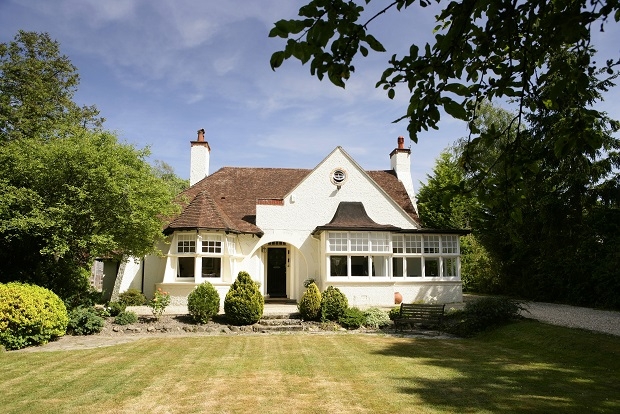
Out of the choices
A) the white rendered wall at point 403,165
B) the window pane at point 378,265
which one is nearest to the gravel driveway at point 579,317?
the window pane at point 378,265

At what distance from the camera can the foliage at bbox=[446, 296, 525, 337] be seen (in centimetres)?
1368

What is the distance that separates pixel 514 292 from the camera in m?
24.0

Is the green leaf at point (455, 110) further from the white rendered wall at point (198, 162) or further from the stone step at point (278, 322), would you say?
the white rendered wall at point (198, 162)

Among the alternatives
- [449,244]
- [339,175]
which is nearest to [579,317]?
[449,244]

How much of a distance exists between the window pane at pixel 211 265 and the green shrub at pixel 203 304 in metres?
4.42

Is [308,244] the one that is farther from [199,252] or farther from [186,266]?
[186,266]

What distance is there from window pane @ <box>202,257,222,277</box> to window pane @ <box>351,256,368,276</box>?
6.49 metres

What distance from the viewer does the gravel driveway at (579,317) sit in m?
12.8

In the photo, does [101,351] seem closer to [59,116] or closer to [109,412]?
[109,412]

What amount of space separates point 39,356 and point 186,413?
6.20 meters

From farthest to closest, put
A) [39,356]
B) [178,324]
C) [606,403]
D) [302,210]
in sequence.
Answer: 1. [302,210]
2. [178,324]
3. [39,356]
4. [606,403]

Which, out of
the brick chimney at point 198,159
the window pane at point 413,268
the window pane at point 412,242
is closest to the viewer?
the window pane at point 412,242

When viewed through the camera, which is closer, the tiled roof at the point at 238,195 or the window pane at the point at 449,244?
the tiled roof at the point at 238,195

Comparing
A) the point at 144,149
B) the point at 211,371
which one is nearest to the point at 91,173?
the point at 144,149
